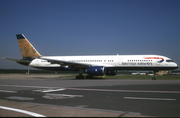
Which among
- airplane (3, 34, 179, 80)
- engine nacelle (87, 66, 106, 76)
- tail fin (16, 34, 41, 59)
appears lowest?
engine nacelle (87, 66, 106, 76)

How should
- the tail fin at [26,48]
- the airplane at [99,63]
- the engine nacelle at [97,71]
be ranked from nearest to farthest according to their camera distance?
the engine nacelle at [97,71] → the airplane at [99,63] → the tail fin at [26,48]

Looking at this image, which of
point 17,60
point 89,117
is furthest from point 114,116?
point 17,60

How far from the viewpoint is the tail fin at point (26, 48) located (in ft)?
103

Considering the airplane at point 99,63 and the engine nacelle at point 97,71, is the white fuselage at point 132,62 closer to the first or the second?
the airplane at point 99,63

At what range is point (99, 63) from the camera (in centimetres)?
2758

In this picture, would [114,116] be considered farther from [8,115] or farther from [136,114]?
[8,115]

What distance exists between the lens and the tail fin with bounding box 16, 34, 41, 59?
103ft

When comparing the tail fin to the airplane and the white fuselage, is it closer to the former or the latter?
the airplane

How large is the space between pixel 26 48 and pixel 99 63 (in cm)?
1360

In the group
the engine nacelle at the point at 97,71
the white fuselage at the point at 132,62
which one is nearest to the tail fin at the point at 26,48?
the white fuselage at the point at 132,62

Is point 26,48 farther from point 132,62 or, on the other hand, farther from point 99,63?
point 132,62

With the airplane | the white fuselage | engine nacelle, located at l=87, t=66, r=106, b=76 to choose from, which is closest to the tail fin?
the airplane

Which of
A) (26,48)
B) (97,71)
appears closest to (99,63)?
(97,71)

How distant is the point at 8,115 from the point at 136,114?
3573 millimetres
